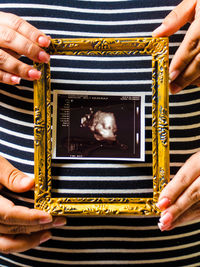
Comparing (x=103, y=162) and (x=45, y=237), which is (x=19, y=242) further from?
(x=103, y=162)

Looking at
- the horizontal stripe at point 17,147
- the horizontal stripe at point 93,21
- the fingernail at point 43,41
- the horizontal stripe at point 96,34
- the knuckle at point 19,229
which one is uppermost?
the horizontal stripe at point 93,21

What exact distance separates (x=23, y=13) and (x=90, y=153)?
45cm

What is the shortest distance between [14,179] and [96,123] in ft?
0.90

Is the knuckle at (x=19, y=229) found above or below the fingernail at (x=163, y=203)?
below

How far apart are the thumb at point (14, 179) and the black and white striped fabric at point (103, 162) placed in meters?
0.04

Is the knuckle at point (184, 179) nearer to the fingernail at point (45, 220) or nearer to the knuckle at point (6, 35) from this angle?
the fingernail at point (45, 220)

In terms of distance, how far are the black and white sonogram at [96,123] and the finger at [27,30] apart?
0.13m

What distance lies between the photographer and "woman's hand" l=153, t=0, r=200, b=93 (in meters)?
0.57

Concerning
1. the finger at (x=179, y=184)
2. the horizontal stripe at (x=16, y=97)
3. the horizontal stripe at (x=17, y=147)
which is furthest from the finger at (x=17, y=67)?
the finger at (x=179, y=184)

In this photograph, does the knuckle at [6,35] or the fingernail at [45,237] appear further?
the fingernail at [45,237]

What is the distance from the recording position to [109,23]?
2.28 ft

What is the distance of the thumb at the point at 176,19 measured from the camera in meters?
0.60

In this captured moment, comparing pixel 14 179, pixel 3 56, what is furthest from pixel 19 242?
pixel 3 56

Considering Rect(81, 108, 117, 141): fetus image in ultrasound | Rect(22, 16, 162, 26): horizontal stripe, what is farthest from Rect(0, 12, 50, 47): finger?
Rect(81, 108, 117, 141): fetus image in ultrasound
